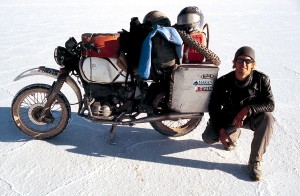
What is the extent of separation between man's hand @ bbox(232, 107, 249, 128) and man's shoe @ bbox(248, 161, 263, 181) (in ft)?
1.19

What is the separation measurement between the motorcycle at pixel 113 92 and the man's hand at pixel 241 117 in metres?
0.34

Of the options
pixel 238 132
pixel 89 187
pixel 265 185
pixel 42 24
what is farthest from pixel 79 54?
pixel 42 24

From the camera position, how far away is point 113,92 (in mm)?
3289

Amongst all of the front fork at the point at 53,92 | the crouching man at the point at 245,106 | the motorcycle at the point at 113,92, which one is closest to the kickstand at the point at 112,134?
the motorcycle at the point at 113,92

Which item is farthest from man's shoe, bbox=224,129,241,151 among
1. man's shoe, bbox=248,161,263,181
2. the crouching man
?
man's shoe, bbox=248,161,263,181

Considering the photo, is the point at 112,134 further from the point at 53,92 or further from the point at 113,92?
the point at 53,92

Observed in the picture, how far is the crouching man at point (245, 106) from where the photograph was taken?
117 inches

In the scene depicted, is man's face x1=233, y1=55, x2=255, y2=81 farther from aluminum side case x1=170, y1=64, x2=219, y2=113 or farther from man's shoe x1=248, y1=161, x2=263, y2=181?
man's shoe x1=248, y1=161, x2=263, y2=181

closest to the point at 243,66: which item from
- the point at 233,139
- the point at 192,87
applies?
the point at 192,87

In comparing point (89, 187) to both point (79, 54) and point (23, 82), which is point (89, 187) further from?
point (23, 82)

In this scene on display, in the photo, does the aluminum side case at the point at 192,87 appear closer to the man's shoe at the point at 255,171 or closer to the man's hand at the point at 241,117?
the man's hand at the point at 241,117

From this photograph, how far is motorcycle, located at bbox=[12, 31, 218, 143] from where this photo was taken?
10.2 feet

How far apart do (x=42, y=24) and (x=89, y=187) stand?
7260 mm

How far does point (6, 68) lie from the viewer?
561cm
